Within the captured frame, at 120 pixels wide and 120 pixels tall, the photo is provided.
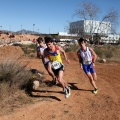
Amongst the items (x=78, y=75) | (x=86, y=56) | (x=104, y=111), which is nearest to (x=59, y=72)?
(x=86, y=56)

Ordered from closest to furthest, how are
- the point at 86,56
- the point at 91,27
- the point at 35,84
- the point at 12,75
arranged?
the point at 86,56
the point at 12,75
the point at 35,84
the point at 91,27

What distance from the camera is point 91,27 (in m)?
45.4

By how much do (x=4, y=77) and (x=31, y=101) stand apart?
1.33 m

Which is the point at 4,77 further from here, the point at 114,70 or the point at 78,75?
the point at 114,70

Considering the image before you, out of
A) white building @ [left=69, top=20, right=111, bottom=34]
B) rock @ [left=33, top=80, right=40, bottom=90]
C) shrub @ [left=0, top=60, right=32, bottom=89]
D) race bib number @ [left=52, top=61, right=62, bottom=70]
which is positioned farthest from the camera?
white building @ [left=69, top=20, right=111, bottom=34]

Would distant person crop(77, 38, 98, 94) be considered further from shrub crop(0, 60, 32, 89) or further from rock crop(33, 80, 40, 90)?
shrub crop(0, 60, 32, 89)

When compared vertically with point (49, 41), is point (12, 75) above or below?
below

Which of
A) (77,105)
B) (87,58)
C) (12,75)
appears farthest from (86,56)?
(12,75)

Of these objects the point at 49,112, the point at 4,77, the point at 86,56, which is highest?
the point at 86,56

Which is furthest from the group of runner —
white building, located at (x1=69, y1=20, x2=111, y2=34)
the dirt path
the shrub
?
white building, located at (x1=69, y1=20, x2=111, y2=34)

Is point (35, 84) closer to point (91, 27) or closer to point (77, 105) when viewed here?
point (77, 105)

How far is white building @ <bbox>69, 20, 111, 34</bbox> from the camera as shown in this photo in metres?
44.9

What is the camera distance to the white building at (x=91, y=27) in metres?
44.9

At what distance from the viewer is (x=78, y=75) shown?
10711mm
